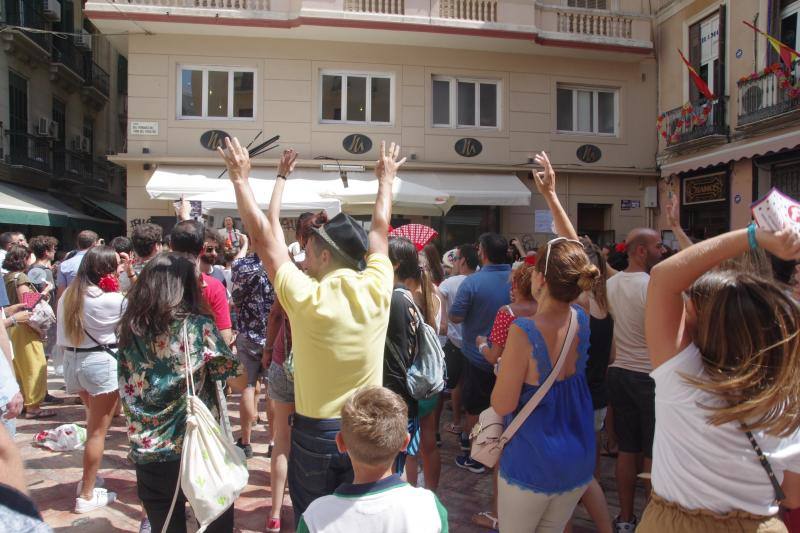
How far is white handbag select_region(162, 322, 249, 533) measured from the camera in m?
2.55

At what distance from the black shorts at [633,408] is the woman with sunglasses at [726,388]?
6.73 feet

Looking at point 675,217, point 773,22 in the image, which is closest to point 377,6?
point 773,22

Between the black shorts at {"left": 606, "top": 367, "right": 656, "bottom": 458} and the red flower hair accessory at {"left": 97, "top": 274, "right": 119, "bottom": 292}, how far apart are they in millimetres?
3637

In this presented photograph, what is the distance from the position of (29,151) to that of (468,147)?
13.7 m

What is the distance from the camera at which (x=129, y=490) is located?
176 inches

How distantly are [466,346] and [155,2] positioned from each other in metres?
11.5

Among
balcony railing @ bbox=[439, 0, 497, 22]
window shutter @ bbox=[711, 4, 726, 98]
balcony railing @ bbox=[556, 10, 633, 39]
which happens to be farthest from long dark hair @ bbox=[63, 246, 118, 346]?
→ balcony railing @ bbox=[556, 10, 633, 39]

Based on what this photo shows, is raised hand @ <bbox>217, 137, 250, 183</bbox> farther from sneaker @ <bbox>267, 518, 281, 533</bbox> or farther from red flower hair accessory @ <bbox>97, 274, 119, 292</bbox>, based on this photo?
sneaker @ <bbox>267, 518, 281, 533</bbox>

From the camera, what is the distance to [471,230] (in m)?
14.1

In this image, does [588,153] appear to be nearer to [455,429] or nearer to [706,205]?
[706,205]

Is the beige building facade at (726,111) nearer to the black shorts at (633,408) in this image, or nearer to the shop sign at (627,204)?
the shop sign at (627,204)

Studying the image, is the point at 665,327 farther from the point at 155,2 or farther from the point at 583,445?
the point at 155,2

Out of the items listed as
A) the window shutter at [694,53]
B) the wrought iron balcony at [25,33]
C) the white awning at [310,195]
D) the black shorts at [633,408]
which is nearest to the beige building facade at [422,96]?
the white awning at [310,195]

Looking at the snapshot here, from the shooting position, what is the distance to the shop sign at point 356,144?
13.1m
